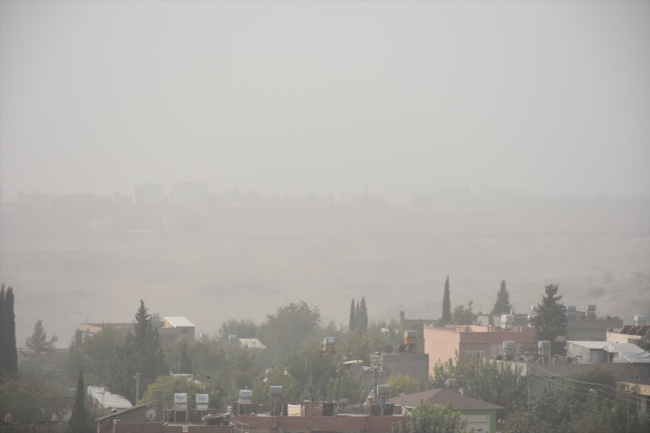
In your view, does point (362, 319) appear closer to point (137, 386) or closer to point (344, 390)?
point (137, 386)

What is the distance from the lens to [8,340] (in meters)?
68.1

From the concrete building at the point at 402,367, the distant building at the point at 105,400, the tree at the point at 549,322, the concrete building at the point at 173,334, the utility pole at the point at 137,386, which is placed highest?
the tree at the point at 549,322

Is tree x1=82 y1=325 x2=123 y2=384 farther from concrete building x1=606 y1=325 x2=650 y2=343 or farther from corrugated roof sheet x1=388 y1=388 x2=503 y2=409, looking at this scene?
corrugated roof sheet x1=388 y1=388 x2=503 y2=409

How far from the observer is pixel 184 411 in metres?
42.5

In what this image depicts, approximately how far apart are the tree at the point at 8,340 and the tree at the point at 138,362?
8.75m

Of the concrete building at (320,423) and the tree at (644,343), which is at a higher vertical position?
the tree at (644,343)

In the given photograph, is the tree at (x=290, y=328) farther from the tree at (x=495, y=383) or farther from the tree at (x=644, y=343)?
the tree at (x=495, y=383)

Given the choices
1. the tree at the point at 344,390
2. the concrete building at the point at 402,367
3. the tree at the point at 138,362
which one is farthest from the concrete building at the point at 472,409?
A: the tree at the point at 138,362

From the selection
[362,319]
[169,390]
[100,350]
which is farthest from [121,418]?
[362,319]

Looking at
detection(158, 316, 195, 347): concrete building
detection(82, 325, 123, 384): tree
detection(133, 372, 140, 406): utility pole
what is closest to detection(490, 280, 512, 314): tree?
detection(158, 316, 195, 347): concrete building

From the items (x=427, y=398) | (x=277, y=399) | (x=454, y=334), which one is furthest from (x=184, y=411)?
(x=454, y=334)

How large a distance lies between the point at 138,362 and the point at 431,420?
36286mm

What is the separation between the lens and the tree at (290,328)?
13362 centimetres

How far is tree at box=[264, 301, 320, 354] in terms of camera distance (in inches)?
5261
